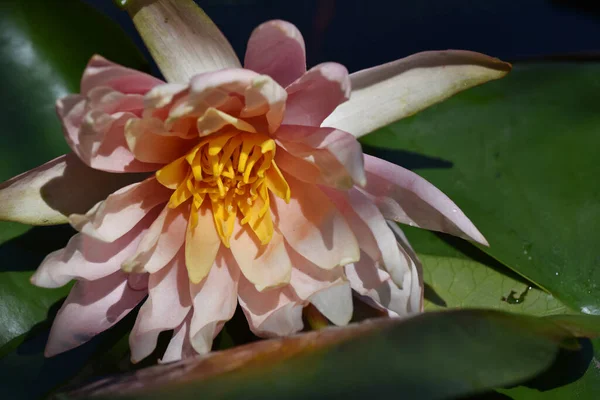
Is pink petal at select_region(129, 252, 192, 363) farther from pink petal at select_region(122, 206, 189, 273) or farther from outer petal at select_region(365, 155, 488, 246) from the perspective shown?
outer petal at select_region(365, 155, 488, 246)

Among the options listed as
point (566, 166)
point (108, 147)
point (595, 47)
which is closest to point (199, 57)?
point (108, 147)

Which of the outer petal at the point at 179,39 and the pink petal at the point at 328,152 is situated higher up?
the outer petal at the point at 179,39

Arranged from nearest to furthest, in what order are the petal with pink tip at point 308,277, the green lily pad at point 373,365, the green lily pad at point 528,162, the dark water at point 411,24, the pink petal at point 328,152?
the green lily pad at point 373,365, the pink petal at point 328,152, the petal with pink tip at point 308,277, the green lily pad at point 528,162, the dark water at point 411,24

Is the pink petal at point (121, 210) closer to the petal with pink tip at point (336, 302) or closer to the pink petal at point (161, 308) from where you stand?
the pink petal at point (161, 308)

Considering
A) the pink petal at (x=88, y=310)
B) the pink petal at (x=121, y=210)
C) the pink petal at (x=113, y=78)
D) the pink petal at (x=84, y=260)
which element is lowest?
the pink petal at (x=88, y=310)

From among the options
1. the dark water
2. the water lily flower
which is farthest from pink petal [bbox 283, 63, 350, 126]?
the dark water

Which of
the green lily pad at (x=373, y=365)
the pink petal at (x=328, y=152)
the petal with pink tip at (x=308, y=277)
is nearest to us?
the green lily pad at (x=373, y=365)

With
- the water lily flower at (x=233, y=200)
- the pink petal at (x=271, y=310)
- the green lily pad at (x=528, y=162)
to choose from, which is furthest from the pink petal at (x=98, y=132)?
the green lily pad at (x=528, y=162)

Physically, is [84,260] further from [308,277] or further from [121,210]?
[308,277]
